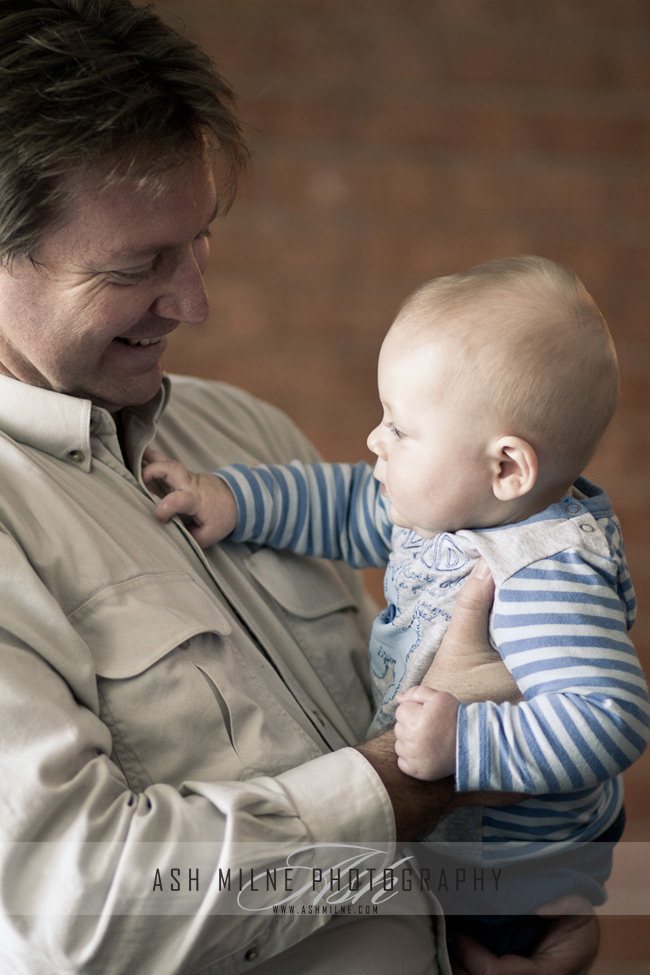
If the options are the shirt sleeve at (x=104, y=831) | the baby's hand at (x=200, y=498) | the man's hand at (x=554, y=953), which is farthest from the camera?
the baby's hand at (x=200, y=498)

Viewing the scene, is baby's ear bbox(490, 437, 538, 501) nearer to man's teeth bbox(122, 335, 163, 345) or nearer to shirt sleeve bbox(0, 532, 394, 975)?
shirt sleeve bbox(0, 532, 394, 975)

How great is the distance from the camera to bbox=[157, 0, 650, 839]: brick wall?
2836mm

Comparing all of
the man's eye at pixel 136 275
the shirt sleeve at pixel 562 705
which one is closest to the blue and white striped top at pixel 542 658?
the shirt sleeve at pixel 562 705

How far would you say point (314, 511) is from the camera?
1.43 meters

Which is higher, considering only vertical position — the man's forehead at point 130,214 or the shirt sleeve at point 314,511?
the man's forehead at point 130,214

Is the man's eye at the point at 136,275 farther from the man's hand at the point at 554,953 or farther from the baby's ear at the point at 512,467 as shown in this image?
the man's hand at the point at 554,953

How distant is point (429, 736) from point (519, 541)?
0.25 m

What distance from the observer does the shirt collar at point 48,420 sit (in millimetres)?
1183

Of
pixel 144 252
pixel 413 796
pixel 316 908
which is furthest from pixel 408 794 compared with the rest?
pixel 144 252

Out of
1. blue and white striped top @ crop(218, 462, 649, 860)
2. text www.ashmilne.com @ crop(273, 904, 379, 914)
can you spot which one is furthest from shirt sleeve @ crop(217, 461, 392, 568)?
text www.ashmilne.com @ crop(273, 904, 379, 914)

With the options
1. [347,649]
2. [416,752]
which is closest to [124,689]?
[416,752]

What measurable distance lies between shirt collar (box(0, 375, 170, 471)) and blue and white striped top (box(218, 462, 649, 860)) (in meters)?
0.45

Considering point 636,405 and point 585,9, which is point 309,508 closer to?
point 636,405

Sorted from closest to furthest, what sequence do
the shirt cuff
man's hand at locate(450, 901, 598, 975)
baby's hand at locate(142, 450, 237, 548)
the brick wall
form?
the shirt cuff
man's hand at locate(450, 901, 598, 975)
baby's hand at locate(142, 450, 237, 548)
the brick wall
